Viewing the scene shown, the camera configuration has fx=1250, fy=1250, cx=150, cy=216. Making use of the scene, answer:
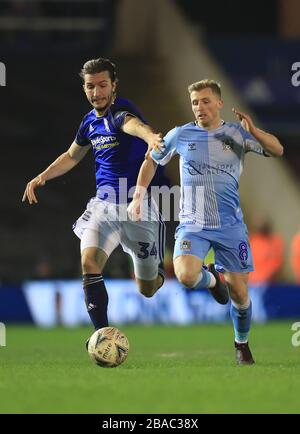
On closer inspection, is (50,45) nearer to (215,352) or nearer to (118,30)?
(118,30)

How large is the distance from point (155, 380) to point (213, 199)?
6.36 ft

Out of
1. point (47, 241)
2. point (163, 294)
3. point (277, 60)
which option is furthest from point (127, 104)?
point (277, 60)

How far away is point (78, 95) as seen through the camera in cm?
2217

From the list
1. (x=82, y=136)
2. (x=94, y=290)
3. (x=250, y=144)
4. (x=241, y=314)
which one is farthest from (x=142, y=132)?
(x=241, y=314)

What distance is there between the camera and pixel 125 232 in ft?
35.1

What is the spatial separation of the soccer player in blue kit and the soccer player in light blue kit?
480 millimetres

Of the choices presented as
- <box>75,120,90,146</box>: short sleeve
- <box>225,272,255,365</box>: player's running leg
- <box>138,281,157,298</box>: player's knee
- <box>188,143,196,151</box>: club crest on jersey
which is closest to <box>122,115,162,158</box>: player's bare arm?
<box>188,143,196,151</box>: club crest on jersey

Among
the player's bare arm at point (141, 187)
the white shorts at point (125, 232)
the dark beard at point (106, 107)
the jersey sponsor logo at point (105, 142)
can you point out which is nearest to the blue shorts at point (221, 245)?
the player's bare arm at point (141, 187)

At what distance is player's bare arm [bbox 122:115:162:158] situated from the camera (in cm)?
945

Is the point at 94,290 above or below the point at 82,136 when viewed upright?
below

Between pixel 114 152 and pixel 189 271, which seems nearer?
pixel 189 271

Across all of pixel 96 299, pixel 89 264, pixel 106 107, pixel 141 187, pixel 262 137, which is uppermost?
pixel 106 107

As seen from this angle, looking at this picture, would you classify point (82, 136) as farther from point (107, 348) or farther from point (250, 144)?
point (107, 348)

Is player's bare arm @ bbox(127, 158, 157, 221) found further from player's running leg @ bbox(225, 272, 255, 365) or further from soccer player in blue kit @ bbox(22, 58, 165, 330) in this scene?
player's running leg @ bbox(225, 272, 255, 365)
